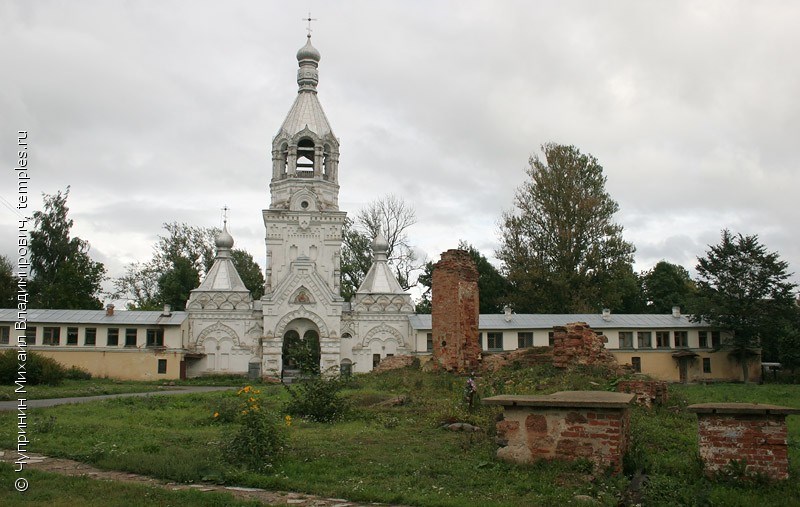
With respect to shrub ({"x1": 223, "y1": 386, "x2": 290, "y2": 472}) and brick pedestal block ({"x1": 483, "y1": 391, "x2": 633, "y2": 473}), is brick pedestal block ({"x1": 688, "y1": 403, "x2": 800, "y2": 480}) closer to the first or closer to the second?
brick pedestal block ({"x1": 483, "y1": 391, "x2": 633, "y2": 473})

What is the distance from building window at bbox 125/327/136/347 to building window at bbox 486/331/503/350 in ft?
59.4

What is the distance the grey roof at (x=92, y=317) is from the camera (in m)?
35.8

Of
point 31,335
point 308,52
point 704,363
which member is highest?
point 308,52

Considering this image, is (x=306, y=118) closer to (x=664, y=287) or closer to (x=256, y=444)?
(x=664, y=287)

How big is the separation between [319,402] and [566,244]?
2833 cm

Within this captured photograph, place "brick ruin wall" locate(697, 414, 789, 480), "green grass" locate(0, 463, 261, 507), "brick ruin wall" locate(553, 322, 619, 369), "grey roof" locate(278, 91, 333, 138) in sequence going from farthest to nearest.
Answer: "grey roof" locate(278, 91, 333, 138) < "brick ruin wall" locate(553, 322, 619, 369) < "brick ruin wall" locate(697, 414, 789, 480) < "green grass" locate(0, 463, 261, 507)

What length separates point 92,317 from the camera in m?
36.5

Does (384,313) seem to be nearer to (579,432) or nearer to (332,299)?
(332,299)

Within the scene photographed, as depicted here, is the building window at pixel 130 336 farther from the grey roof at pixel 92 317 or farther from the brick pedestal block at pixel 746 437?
the brick pedestal block at pixel 746 437

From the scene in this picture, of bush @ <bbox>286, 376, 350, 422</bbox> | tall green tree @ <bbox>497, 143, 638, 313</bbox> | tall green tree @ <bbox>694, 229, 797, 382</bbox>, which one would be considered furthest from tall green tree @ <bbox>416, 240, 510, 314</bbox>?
bush @ <bbox>286, 376, 350, 422</bbox>

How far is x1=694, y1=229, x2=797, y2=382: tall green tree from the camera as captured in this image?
116 feet

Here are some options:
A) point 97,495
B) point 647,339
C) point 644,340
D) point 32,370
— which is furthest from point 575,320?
point 97,495

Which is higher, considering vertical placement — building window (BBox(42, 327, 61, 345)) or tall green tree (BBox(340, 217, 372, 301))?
tall green tree (BBox(340, 217, 372, 301))

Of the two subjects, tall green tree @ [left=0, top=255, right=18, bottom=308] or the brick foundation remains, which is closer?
the brick foundation remains
